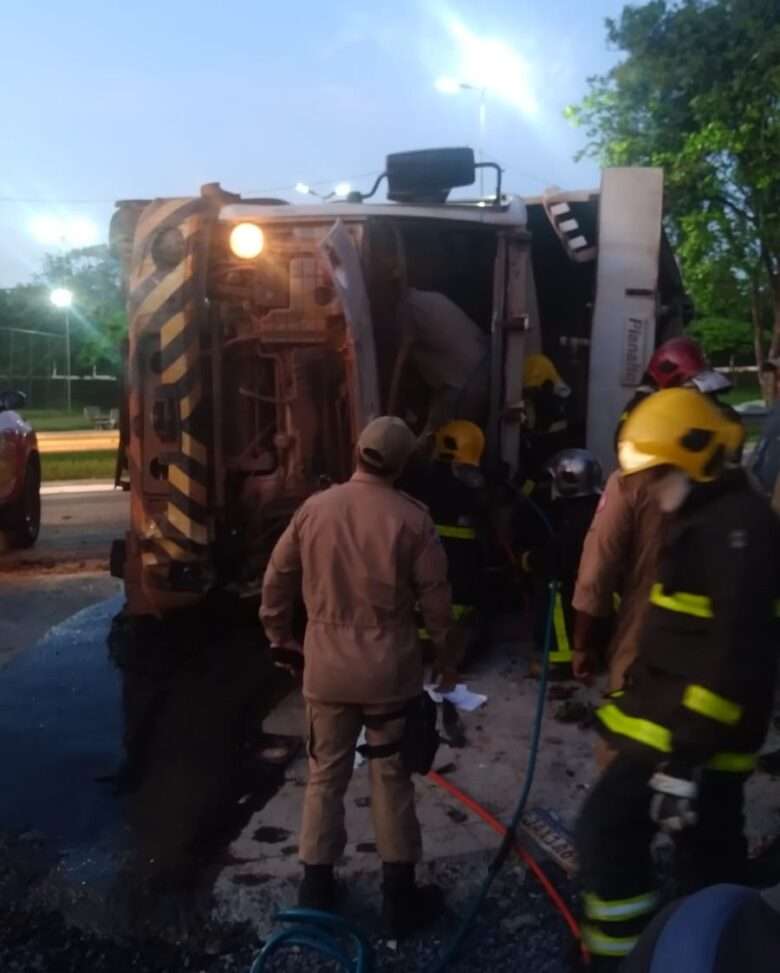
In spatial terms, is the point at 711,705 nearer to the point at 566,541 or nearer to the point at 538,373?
the point at 566,541

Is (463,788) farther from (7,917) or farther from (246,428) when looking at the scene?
(246,428)

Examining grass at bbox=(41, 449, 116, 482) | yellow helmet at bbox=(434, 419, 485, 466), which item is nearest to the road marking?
grass at bbox=(41, 449, 116, 482)

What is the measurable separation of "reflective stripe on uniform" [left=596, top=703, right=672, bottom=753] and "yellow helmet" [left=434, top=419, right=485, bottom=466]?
3.20 m

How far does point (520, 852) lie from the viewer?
4.26 meters

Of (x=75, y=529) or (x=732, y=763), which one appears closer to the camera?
(x=732, y=763)

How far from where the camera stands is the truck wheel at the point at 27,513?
33.2 ft

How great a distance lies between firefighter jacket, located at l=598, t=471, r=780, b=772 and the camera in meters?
3.05

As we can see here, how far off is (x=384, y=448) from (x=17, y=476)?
6680mm

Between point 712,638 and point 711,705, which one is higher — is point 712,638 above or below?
above

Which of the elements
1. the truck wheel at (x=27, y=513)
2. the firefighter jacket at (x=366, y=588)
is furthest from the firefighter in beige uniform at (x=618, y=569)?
the truck wheel at (x=27, y=513)

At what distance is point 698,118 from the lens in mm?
20328

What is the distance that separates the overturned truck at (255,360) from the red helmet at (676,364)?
2.77 feet

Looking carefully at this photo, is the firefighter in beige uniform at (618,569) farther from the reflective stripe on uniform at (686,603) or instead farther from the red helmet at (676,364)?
the red helmet at (676,364)

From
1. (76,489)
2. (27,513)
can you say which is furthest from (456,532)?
(76,489)
